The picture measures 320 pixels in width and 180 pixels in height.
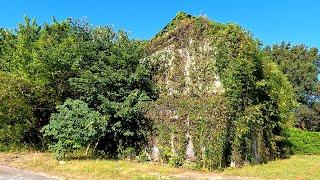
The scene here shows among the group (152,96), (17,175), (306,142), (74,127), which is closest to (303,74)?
(306,142)

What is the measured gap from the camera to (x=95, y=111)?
787 inches

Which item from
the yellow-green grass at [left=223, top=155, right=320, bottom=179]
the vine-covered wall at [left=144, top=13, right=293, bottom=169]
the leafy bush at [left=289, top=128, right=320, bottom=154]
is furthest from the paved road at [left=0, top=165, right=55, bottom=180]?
the leafy bush at [left=289, top=128, right=320, bottom=154]

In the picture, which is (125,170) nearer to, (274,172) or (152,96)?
(152,96)

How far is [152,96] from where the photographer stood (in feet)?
70.6

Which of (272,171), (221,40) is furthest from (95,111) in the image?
(272,171)

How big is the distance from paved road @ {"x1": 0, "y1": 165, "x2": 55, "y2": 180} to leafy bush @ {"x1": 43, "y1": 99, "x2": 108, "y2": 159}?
300 cm

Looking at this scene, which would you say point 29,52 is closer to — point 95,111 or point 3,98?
point 3,98

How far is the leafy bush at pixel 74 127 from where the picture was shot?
19.0 meters

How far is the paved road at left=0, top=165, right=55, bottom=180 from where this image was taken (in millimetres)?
14731

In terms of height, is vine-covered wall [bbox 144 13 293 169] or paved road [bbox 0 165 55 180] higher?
vine-covered wall [bbox 144 13 293 169]

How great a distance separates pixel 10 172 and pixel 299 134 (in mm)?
23633

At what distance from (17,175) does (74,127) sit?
4.38 metres

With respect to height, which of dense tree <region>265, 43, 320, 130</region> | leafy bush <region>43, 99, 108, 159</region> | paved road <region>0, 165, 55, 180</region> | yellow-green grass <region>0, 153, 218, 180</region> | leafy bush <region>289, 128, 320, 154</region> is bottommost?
paved road <region>0, 165, 55, 180</region>

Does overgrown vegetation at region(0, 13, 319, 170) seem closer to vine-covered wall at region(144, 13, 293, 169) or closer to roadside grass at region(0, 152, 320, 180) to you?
vine-covered wall at region(144, 13, 293, 169)
